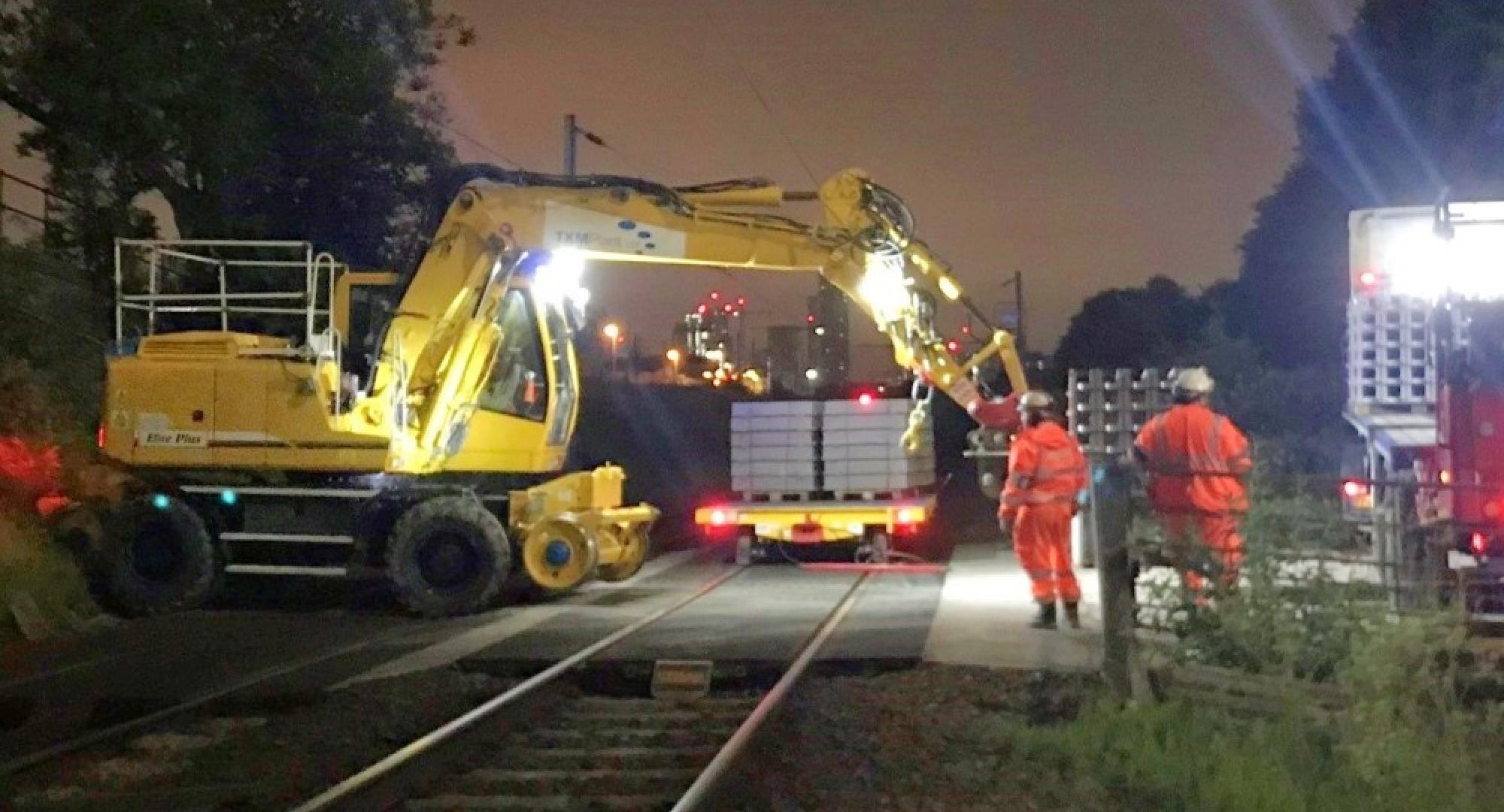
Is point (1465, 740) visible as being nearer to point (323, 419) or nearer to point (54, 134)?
point (323, 419)

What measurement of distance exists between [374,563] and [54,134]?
11.9 meters

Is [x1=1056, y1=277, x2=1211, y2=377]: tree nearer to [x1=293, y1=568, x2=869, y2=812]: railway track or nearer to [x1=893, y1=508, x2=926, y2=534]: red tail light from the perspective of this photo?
[x1=893, y1=508, x2=926, y2=534]: red tail light

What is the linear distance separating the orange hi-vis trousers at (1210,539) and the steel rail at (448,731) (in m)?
3.94

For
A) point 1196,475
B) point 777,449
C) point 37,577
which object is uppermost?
point 777,449

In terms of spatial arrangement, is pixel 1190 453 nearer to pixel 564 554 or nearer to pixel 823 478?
pixel 564 554

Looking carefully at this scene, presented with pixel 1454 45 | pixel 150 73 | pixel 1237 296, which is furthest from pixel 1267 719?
pixel 1237 296

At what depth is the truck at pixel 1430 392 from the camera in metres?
9.09

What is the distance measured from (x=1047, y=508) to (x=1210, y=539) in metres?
3.95

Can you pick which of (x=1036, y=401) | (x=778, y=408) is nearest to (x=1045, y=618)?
(x=1036, y=401)

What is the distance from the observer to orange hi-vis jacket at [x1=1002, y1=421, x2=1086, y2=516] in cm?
1385

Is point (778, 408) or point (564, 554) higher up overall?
point (778, 408)

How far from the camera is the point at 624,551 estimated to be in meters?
18.0

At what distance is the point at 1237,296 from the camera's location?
148 feet

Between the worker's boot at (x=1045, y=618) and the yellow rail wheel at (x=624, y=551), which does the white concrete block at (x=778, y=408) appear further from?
the worker's boot at (x=1045, y=618)
